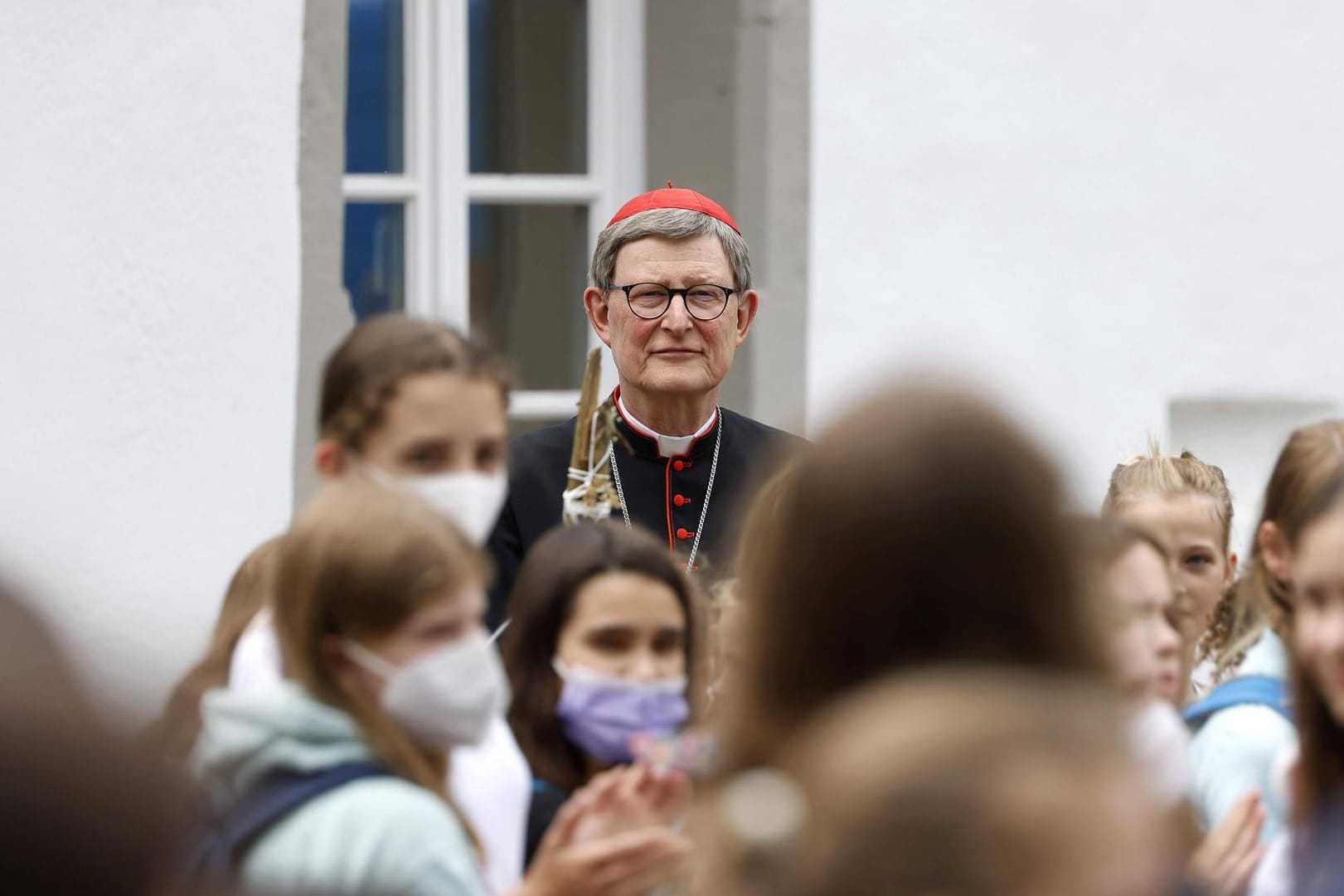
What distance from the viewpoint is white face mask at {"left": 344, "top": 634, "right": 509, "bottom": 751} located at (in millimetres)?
2318

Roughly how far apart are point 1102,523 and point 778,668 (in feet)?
2.66

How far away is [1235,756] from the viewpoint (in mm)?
2814

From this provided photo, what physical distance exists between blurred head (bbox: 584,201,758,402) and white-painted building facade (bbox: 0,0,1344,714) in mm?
1269

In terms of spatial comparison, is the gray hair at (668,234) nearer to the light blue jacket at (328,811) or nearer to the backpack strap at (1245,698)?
the backpack strap at (1245,698)

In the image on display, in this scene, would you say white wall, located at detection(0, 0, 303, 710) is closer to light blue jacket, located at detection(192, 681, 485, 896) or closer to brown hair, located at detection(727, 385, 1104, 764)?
light blue jacket, located at detection(192, 681, 485, 896)

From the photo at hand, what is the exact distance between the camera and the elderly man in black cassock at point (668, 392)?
12.8 feet

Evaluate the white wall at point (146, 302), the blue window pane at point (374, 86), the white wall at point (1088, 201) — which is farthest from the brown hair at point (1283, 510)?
the blue window pane at point (374, 86)

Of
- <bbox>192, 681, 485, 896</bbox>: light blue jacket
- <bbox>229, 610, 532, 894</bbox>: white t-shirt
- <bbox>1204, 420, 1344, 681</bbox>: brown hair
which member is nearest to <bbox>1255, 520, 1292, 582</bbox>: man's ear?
<bbox>1204, 420, 1344, 681</bbox>: brown hair

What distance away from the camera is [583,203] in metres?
5.64

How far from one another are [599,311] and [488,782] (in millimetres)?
1700

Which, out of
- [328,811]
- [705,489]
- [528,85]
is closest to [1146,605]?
[328,811]

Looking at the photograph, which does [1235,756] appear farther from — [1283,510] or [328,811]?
[328,811]

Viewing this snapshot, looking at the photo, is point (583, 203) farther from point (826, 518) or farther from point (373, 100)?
point (826, 518)

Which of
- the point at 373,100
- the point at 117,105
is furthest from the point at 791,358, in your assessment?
the point at 117,105
